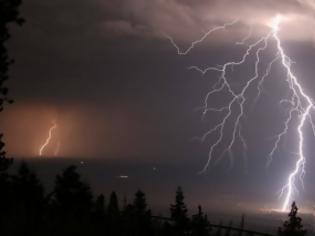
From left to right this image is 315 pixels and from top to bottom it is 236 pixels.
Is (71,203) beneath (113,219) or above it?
above

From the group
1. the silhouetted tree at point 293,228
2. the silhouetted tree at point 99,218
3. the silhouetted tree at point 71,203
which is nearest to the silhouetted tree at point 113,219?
the silhouetted tree at point 99,218

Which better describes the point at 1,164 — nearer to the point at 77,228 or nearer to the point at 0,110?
the point at 0,110

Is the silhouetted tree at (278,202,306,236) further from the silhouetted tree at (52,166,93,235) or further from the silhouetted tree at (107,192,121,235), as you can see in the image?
the silhouetted tree at (107,192,121,235)

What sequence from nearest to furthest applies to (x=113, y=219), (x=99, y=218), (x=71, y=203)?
1. (x=113, y=219)
2. (x=99, y=218)
3. (x=71, y=203)

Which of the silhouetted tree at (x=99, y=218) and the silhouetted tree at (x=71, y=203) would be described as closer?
the silhouetted tree at (x=71, y=203)

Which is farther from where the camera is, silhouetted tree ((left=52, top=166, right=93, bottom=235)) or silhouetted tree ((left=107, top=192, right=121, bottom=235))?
silhouetted tree ((left=107, top=192, right=121, bottom=235))

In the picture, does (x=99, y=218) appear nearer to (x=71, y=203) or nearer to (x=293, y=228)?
(x=71, y=203)

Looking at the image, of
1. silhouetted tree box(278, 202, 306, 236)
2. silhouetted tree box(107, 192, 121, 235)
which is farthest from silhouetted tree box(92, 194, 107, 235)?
silhouetted tree box(278, 202, 306, 236)

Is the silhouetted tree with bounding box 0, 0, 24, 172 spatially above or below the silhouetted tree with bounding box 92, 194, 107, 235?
above

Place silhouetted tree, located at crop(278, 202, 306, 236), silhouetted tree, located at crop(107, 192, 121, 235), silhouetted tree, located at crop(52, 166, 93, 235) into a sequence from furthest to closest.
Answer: silhouetted tree, located at crop(278, 202, 306, 236)
silhouetted tree, located at crop(107, 192, 121, 235)
silhouetted tree, located at crop(52, 166, 93, 235)

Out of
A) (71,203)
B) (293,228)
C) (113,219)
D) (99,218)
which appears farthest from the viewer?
(293,228)

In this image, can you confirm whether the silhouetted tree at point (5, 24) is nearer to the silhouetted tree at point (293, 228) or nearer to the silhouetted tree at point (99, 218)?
the silhouetted tree at point (99, 218)

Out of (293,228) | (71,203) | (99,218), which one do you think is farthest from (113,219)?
(293,228)

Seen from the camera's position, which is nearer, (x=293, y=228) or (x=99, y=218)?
(x=99, y=218)
